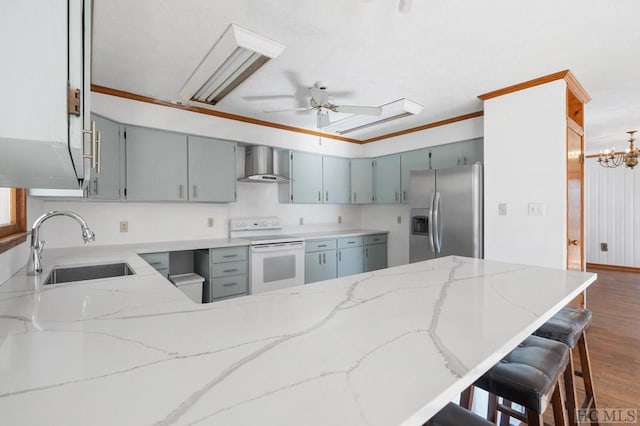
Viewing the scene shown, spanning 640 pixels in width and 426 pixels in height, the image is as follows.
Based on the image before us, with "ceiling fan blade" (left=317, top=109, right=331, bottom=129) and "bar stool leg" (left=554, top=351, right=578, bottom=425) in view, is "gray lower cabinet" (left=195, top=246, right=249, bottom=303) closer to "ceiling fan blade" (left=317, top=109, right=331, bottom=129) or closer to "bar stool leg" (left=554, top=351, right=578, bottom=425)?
"ceiling fan blade" (left=317, top=109, right=331, bottom=129)

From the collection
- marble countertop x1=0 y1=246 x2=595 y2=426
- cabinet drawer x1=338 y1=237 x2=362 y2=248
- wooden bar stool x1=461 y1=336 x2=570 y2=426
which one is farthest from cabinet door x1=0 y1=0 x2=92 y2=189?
cabinet drawer x1=338 y1=237 x2=362 y2=248

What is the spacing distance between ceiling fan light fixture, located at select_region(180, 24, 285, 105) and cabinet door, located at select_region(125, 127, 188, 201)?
54 cm

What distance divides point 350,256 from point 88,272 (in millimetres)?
2989

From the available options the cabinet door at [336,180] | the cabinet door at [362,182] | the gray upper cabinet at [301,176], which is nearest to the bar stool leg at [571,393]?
the gray upper cabinet at [301,176]

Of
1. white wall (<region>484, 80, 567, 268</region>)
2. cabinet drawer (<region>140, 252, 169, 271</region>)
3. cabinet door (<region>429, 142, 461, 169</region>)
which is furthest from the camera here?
cabinet door (<region>429, 142, 461, 169</region>)

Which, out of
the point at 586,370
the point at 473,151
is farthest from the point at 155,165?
the point at 586,370

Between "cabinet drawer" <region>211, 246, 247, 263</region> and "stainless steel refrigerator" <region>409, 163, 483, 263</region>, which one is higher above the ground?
"stainless steel refrigerator" <region>409, 163, 483, 263</region>

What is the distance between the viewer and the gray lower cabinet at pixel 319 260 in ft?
12.7

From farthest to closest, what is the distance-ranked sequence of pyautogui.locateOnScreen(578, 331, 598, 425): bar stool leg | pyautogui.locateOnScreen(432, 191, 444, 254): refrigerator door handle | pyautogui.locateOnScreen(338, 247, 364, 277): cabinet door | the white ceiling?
pyautogui.locateOnScreen(338, 247, 364, 277): cabinet door, pyautogui.locateOnScreen(432, 191, 444, 254): refrigerator door handle, the white ceiling, pyautogui.locateOnScreen(578, 331, 598, 425): bar stool leg

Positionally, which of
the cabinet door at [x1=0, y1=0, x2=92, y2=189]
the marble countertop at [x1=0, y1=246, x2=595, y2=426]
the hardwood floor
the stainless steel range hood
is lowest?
Result: the hardwood floor

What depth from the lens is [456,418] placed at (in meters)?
0.96

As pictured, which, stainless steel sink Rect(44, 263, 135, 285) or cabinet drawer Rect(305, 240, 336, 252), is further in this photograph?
cabinet drawer Rect(305, 240, 336, 252)

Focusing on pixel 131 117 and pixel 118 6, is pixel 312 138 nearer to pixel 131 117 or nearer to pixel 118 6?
pixel 131 117

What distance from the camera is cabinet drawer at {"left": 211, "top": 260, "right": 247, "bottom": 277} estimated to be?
3.11m
